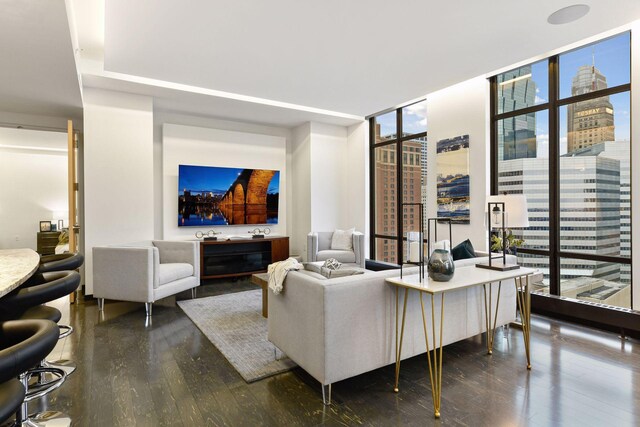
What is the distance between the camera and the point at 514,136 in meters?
4.46

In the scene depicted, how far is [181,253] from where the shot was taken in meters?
4.72

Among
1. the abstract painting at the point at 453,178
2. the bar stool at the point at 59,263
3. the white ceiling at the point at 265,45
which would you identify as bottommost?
the bar stool at the point at 59,263

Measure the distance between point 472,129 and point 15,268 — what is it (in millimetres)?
4968

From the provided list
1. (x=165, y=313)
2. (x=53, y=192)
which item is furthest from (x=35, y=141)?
(x=165, y=313)

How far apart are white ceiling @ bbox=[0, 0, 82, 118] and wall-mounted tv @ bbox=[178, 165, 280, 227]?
1.84 m

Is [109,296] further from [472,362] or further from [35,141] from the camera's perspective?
[472,362]

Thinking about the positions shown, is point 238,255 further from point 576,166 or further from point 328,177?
point 576,166

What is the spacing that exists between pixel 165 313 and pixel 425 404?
3150mm

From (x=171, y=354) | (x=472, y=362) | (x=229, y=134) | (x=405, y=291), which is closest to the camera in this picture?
(x=405, y=291)

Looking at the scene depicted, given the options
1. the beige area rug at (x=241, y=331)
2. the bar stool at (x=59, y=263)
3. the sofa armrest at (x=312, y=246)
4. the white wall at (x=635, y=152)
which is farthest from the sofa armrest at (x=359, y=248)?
the bar stool at (x=59, y=263)

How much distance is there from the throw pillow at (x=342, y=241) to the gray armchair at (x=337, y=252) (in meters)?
0.10

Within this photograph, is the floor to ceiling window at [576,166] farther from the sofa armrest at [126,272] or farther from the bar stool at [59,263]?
the bar stool at [59,263]

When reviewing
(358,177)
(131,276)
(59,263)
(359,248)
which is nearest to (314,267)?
(59,263)

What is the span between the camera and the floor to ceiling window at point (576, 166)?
3533 mm
